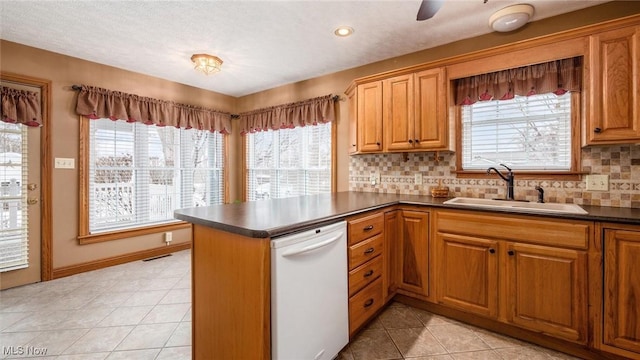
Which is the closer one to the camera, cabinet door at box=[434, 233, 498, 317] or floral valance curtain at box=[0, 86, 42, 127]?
cabinet door at box=[434, 233, 498, 317]

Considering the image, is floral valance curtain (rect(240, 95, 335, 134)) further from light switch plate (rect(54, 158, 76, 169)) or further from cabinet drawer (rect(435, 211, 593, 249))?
light switch plate (rect(54, 158, 76, 169))

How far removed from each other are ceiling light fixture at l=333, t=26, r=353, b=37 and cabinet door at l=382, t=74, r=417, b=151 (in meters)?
0.56

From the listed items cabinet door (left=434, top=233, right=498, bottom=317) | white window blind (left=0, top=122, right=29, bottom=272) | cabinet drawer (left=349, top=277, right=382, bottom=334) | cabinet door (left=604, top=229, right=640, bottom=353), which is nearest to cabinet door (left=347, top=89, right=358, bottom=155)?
cabinet door (left=434, top=233, right=498, bottom=317)

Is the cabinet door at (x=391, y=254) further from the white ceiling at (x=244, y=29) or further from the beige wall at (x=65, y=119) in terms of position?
the beige wall at (x=65, y=119)

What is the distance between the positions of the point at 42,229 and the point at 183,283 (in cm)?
158

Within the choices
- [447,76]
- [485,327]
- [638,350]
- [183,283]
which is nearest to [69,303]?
[183,283]

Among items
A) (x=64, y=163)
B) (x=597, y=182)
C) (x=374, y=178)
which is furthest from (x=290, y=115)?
(x=597, y=182)

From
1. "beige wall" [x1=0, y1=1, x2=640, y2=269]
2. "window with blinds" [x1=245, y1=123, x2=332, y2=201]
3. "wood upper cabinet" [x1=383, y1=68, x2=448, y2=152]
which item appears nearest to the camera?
"beige wall" [x1=0, y1=1, x2=640, y2=269]

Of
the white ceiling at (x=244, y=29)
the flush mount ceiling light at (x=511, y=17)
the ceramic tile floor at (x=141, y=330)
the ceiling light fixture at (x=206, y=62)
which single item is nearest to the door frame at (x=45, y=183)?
the ceramic tile floor at (x=141, y=330)

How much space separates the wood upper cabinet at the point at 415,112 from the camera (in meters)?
2.46

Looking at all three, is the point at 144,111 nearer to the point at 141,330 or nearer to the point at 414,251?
the point at 141,330

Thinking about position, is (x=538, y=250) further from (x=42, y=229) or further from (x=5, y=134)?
(x=5, y=134)

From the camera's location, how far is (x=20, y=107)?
270cm

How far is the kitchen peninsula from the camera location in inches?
49.8
